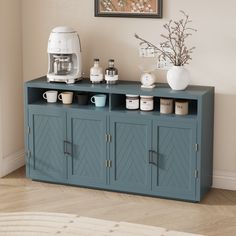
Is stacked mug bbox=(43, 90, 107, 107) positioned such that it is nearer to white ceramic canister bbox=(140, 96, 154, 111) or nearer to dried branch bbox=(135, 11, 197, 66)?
white ceramic canister bbox=(140, 96, 154, 111)

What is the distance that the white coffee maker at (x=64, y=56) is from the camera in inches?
216

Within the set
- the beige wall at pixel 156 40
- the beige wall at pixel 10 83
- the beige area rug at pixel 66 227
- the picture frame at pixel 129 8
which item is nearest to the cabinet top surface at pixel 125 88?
the beige wall at pixel 156 40

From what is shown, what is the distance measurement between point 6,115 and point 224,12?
194cm

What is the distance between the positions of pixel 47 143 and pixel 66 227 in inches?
41.4

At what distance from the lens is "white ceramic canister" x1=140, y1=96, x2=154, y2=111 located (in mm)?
5285

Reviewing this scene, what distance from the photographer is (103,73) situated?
5.69m

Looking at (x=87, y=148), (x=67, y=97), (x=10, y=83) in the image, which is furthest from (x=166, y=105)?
(x=10, y=83)

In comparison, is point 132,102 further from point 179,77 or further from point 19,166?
point 19,166

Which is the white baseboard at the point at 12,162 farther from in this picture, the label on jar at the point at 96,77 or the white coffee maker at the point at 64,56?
the label on jar at the point at 96,77

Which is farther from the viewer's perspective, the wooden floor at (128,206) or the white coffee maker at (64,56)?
the white coffee maker at (64,56)

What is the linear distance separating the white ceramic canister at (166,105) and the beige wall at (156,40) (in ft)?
1.16

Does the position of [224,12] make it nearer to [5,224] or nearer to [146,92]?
[146,92]

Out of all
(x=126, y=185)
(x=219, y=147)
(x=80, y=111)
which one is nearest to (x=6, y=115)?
(x=80, y=111)

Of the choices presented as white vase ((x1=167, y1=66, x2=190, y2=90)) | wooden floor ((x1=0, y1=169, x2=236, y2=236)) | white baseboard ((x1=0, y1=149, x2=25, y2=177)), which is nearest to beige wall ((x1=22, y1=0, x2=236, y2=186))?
white vase ((x1=167, y1=66, x2=190, y2=90))
